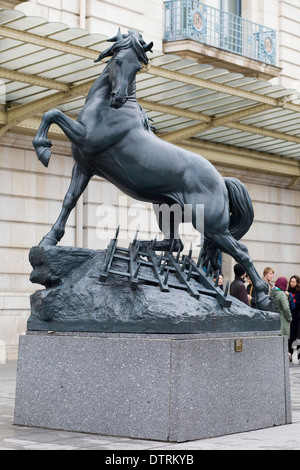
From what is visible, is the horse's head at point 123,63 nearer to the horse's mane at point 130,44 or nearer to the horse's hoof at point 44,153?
the horse's mane at point 130,44

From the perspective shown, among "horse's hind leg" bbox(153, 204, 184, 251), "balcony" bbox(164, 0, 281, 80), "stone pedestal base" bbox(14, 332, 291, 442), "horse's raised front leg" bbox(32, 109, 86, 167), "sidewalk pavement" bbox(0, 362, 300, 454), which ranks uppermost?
"balcony" bbox(164, 0, 281, 80)

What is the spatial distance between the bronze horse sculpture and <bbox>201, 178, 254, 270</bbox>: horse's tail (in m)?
0.20

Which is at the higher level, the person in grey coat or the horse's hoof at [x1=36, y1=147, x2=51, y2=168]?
the horse's hoof at [x1=36, y1=147, x2=51, y2=168]

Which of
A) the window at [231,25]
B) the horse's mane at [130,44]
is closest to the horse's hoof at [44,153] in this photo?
the horse's mane at [130,44]

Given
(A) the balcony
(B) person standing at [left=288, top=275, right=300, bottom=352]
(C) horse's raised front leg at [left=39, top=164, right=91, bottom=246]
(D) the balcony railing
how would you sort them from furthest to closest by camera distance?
1. (D) the balcony railing
2. (A) the balcony
3. (B) person standing at [left=288, top=275, right=300, bottom=352]
4. (C) horse's raised front leg at [left=39, top=164, right=91, bottom=246]

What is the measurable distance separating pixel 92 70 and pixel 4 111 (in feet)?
6.90

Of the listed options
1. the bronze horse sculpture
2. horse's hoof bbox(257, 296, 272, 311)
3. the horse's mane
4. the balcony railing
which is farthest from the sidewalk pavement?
the balcony railing

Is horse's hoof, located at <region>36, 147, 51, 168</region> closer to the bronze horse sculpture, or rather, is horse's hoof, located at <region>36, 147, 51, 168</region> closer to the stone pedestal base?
the bronze horse sculpture

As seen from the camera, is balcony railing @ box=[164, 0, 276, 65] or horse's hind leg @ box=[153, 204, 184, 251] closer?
horse's hind leg @ box=[153, 204, 184, 251]

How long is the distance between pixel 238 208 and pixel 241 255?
531 millimetres

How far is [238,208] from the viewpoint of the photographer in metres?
8.07

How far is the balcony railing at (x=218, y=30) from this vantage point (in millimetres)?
19734

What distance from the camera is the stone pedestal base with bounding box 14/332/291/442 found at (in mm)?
6531
